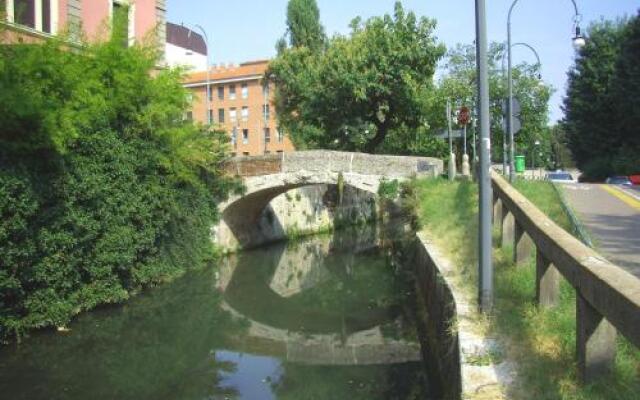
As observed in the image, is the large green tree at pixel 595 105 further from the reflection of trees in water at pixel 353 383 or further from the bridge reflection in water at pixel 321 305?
the reflection of trees in water at pixel 353 383

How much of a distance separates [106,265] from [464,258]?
6749mm

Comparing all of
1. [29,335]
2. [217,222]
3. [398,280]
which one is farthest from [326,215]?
[29,335]

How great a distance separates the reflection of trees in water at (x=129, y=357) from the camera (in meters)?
8.12

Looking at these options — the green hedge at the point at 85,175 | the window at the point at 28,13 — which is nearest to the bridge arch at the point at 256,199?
the green hedge at the point at 85,175

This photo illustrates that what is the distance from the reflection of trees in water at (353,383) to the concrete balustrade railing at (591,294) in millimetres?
2713

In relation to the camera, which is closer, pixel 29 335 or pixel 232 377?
pixel 232 377

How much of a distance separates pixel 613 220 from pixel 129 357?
8.29m

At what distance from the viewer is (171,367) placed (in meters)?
9.18

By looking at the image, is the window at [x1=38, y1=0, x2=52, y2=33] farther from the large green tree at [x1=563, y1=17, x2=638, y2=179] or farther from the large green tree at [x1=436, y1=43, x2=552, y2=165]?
the large green tree at [x1=563, y1=17, x2=638, y2=179]

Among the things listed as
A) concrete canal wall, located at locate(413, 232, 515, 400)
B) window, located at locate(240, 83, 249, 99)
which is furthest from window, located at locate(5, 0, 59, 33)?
window, located at locate(240, 83, 249, 99)

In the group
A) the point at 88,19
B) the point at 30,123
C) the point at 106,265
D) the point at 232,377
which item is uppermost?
the point at 88,19

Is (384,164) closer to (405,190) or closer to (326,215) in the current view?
(405,190)

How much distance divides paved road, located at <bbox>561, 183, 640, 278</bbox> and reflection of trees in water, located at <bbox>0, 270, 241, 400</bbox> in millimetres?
5131

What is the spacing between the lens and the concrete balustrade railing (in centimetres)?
336
